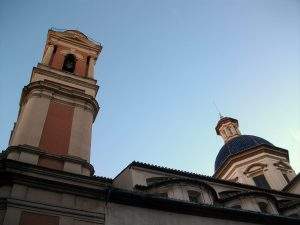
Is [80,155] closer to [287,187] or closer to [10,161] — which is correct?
[10,161]

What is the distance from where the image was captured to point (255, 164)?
33156 millimetres

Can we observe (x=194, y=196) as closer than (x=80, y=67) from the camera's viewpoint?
Yes

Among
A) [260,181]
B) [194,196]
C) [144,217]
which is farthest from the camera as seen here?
[260,181]

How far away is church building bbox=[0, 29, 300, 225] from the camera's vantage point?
1438 centimetres

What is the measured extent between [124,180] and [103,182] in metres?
4.23

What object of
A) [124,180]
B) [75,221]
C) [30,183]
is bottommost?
[75,221]

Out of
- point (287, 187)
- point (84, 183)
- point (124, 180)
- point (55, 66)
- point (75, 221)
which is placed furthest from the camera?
point (287, 187)

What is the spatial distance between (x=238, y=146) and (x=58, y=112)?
20.9m

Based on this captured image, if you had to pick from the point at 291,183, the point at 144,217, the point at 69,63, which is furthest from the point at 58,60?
the point at 291,183

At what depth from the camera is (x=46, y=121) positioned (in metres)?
19.1

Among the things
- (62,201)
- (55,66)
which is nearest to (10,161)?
(62,201)

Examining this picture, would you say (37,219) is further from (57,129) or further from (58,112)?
(58,112)

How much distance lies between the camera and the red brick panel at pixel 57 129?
18.0m

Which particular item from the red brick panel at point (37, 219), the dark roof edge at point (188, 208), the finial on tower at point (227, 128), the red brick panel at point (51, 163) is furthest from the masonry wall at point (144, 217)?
the finial on tower at point (227, 128)
